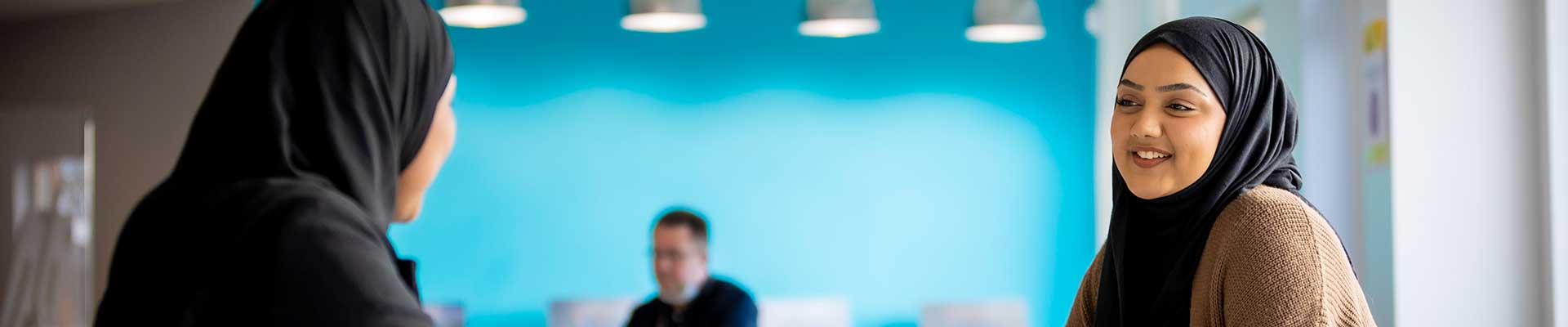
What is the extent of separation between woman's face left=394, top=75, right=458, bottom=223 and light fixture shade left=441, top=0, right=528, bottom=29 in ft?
9.84

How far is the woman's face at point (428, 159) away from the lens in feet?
4.62

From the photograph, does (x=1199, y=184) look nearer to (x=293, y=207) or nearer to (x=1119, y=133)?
(x=1119, y=133)

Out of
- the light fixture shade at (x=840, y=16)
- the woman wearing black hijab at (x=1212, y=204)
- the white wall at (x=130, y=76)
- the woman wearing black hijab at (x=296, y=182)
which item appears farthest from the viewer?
the white wall at (x=130, y=76)

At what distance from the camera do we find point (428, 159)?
1.42m

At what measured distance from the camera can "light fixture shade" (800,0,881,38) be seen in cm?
456

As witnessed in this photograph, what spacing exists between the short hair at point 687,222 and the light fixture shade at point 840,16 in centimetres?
96

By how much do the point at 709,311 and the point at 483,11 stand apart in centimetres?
140

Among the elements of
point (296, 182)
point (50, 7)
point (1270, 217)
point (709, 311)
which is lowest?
point (709, 311)

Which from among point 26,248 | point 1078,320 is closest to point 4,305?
point 26,248

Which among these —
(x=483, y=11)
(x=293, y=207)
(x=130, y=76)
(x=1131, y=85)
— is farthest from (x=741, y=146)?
(x=293, y=207)

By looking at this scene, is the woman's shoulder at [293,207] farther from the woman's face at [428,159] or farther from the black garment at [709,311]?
the black garment at [709,311]

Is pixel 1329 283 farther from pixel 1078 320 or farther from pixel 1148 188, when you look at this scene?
pixel 1078 320

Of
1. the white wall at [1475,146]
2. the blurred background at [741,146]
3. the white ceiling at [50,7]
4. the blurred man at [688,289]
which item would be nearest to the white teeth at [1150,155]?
the white wall at [1475,146]

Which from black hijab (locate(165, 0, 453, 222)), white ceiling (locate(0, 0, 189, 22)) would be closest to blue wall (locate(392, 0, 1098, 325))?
white ceiling (locate(0, 0, 189, 22))
